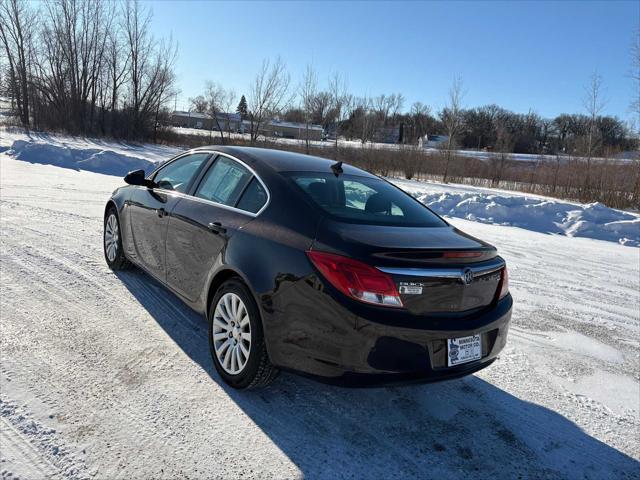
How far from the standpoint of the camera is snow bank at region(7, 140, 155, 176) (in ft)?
54.1

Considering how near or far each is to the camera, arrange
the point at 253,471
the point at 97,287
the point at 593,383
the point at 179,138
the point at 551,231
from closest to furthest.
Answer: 1. the point at 253,471
2. the point at 593,383
3. the point at 97,287
4. the point at 551,231
5. the point at 179,138

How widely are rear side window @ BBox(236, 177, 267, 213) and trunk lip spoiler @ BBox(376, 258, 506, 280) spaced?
3.58 ft

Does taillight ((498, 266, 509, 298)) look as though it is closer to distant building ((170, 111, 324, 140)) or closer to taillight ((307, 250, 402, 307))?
taillight ((307, 250, 402, 307))

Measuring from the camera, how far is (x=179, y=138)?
137 feet

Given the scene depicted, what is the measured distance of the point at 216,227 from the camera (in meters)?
3.23

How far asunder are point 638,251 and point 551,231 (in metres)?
2.10

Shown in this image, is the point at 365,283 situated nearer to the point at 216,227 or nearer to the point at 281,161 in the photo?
the point at 216,227

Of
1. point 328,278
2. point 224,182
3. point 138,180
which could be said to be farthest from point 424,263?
point 138,180

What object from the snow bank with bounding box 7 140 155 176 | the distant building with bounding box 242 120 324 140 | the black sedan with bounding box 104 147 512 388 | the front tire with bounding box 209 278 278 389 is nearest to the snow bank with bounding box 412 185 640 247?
the black sedan with bounding box 104 147 512 388

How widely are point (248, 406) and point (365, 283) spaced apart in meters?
1.17

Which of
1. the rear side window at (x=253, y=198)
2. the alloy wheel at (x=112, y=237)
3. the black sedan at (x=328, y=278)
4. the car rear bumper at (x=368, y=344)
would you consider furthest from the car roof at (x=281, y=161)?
the alloy wheel at (x=112, y=237)

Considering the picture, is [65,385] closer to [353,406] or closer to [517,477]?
[353,406]

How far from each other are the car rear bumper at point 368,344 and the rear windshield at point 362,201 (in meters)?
0.68

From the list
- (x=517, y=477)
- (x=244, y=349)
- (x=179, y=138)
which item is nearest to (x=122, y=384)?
(x=244, y=349)
